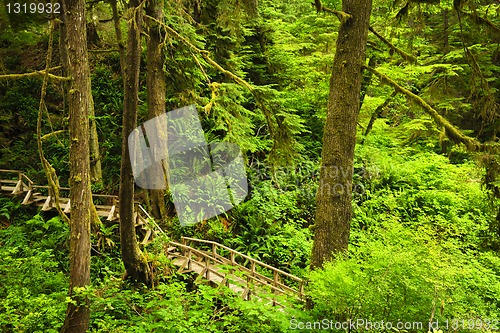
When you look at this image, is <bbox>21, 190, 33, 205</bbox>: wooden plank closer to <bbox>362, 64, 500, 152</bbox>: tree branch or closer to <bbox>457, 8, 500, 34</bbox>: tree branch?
<bbox>362, 64, 500, 152</bbox>: tree branch

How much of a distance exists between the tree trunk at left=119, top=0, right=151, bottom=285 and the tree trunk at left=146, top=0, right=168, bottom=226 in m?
3.89

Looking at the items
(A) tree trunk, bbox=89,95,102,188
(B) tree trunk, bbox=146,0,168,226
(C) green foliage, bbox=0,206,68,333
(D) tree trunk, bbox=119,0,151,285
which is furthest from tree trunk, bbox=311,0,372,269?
(A) tree trunk, bbox=89,95,102,188

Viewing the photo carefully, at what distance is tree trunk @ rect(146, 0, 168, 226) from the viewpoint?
10.8m

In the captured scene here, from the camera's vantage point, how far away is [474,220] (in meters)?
11.2

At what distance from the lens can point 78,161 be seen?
20.0 feet

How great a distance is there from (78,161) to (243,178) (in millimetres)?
8275

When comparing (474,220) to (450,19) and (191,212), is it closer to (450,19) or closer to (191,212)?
(191,212)

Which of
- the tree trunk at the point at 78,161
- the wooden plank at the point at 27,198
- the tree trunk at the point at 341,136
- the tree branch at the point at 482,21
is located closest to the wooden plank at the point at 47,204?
the wooden plank at the point at 27,198

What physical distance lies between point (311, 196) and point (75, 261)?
9566 mm

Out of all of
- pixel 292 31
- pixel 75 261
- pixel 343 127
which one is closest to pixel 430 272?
pixel 343 127

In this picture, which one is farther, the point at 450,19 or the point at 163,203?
the point at 450,19

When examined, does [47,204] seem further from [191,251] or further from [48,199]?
Result: [191,251]

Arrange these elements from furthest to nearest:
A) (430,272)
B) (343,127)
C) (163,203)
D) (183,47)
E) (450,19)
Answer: (450,19), (163,203), (183,47), (343,127), (430,272)

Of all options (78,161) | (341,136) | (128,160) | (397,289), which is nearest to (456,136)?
(341,136)
